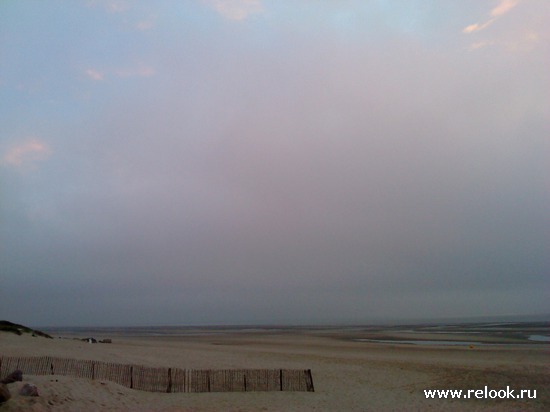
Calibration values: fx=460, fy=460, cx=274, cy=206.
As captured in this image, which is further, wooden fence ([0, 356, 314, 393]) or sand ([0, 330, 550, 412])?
wooden fence ([0, 356, 314, 393])

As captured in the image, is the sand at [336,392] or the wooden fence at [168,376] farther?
the wooden fence at [168,376]

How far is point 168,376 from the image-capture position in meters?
18.6

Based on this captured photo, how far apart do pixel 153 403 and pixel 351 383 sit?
10.8 meters

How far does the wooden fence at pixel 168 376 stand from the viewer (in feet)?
60.4

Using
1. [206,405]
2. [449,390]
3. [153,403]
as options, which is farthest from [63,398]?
[449,390]

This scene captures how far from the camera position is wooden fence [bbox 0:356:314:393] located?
60.4ft

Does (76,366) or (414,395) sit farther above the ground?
(76,366)

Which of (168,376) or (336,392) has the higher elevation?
(168,376)

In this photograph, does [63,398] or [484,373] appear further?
[484,373]

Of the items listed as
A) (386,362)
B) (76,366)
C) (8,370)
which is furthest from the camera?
(386,362)

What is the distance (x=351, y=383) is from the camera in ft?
75.6

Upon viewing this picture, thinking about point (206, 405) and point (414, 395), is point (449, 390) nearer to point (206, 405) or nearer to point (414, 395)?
point (414, 395)

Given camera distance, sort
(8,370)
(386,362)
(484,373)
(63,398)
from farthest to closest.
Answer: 1. (386,362)
2. (484,373)
3. (8,370)
4. (63,398)

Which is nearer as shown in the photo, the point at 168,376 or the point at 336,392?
the point at 168,376
